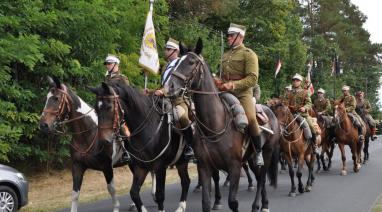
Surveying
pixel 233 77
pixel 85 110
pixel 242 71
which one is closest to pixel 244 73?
pixel 242 71

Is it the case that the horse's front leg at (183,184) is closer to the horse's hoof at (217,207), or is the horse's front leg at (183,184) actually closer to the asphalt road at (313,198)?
the asphalt road at (313,198)

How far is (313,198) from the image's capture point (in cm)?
1167

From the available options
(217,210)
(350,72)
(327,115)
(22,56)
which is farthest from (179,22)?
(350,72)

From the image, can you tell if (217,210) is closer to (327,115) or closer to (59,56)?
(59,56)

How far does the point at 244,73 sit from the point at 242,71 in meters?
0.05

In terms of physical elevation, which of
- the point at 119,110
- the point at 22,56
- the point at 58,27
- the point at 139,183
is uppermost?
the point at 58,27

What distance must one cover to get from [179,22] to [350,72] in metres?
46.8

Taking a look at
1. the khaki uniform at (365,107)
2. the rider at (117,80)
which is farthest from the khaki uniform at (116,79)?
the khaki uniform at (365,107)

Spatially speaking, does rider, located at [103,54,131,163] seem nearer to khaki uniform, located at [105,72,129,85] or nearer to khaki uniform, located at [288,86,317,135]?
khaki uniform, located at [105,72,129,85]

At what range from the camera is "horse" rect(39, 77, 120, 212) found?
345 inches

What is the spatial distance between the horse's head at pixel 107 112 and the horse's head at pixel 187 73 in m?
1.30

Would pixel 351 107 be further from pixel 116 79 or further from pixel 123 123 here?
pixel 123 123

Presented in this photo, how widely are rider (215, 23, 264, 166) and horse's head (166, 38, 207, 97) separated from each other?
79cm

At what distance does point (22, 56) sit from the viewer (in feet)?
37.8
